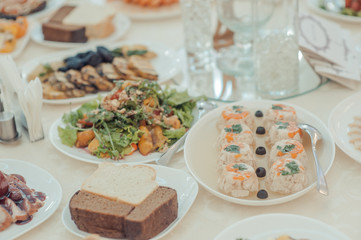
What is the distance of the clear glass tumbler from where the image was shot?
74.4 inches

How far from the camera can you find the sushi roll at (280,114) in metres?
1.62

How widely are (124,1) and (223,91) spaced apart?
1292mm

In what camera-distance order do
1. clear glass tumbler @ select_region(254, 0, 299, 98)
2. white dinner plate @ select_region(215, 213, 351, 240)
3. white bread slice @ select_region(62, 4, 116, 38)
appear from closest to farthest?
white dinner plate @ select_region(215, 213, 351, 240), clear glass tumbler @ select_region(254, 0, 299, 98), white bread slice @ select_region(62, 4, 116, 38)

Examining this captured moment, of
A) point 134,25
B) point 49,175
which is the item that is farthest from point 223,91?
point 134,25

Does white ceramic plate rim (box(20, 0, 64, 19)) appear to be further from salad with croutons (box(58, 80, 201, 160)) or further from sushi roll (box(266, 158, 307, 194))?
sushi roll (box(266, 158, 307, 194))

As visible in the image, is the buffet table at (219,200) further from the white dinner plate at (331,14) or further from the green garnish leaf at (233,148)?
the white dinner plate at (331,14)

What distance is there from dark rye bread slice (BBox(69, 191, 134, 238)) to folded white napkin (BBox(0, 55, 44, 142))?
0.55 metres

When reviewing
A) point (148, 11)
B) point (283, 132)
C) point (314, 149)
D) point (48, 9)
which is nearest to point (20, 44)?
point (48, 9)

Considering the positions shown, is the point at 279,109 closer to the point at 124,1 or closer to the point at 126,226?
the point at 126,226

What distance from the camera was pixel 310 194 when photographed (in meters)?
1.40

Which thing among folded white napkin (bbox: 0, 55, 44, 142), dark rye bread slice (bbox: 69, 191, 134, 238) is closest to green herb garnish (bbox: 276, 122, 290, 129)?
dark rye bread slice (bbox: 69, 191, 134, 238)

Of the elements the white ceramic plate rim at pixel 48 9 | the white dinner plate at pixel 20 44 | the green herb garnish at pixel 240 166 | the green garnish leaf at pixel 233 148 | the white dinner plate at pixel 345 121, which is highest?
the green garnish leaf at pixel 233 148

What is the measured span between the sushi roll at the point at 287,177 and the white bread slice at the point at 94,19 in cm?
159

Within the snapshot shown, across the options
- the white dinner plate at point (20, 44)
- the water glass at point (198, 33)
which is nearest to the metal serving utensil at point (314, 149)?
the water glass at point (198, 33)
